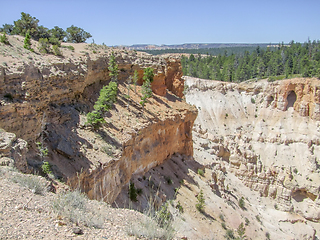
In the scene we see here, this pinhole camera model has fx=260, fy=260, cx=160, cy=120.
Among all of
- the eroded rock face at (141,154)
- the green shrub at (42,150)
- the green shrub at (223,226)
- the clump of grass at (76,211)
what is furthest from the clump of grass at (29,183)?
the green shrub at (223,226)

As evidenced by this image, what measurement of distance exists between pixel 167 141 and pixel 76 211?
73.4 ft

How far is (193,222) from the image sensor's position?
2297 centimetres

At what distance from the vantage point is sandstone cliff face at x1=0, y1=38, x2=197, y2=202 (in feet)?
46.3

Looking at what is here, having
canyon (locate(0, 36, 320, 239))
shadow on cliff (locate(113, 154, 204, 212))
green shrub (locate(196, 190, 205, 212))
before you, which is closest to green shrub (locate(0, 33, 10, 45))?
canyon (locate(0, 36, 320, 239))

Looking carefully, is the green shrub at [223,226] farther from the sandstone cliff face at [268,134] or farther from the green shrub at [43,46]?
the green shrub at [43,46]

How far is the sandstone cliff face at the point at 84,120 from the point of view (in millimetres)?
14125

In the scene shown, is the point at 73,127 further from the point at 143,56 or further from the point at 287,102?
the point at 287,102

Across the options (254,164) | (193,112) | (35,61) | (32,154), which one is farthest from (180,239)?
(254,164)

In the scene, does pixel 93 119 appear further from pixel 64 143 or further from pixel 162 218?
pixel 162 218

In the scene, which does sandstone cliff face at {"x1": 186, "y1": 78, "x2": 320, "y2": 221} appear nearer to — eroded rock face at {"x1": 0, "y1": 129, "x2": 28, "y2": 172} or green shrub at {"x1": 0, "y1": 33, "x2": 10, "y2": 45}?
green shrub at {"x1": 0, "y1": 33, "x2": 10, "y2": 45}

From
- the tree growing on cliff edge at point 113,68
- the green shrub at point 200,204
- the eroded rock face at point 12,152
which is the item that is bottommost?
the green shrub at point 200,204

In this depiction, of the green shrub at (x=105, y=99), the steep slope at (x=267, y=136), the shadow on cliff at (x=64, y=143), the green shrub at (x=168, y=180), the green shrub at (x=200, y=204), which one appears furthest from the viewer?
the steep slope at (x=267, y=136)

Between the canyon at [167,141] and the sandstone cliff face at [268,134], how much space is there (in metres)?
0.22

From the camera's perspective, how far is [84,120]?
19.4 m
